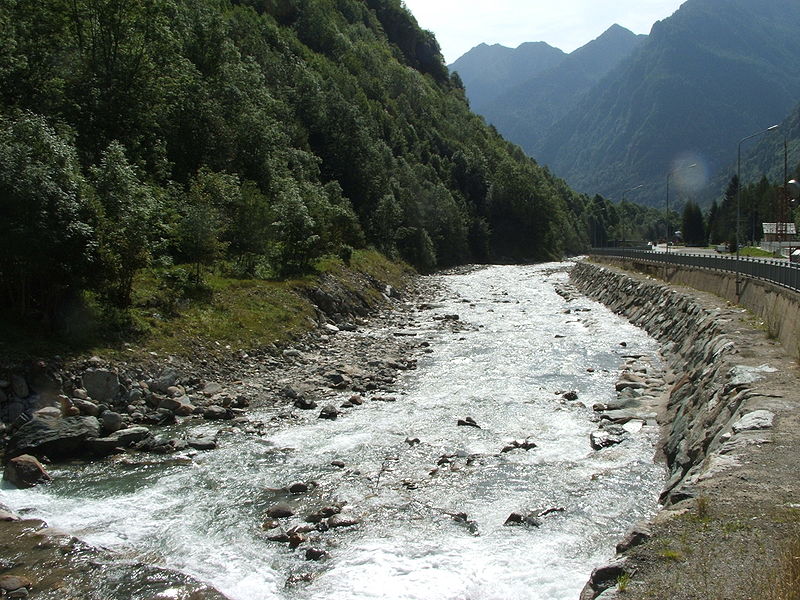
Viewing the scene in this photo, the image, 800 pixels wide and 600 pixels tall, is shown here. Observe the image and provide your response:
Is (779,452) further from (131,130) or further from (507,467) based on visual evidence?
(131,130)

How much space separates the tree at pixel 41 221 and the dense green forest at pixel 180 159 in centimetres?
5

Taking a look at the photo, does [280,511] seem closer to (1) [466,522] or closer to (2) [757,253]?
(1) [466,522]

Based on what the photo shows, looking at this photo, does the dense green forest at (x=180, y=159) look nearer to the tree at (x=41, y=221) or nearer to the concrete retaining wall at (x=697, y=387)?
the tree at (x=41, y=221)

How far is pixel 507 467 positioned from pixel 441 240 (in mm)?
86625

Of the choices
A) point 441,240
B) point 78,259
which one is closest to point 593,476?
point 78,259

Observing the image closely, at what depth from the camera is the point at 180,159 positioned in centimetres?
4288

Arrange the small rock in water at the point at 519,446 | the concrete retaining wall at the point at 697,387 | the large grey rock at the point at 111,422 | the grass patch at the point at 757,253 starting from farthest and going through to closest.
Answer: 1. the grass patch at the point at 757,253
2. the large grey rock at the point at 111,422
3. the small rock in water at the point at 519,446
4. the concrete retaining wall at the point at 697,387

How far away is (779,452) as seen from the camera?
10984 mm

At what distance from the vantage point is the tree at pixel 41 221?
60.8 feet

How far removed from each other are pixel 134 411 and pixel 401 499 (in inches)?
372

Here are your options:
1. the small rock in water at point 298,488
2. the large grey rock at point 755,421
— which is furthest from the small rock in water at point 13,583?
the large grey rock at point 755,421


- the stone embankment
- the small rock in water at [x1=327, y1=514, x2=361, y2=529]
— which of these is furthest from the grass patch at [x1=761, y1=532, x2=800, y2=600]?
the small rock in water at [x1=327, y1=514, x2=361, y2=529]

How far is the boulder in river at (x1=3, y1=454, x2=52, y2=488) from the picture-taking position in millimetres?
13914

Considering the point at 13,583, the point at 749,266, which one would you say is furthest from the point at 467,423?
the point at 749,266
